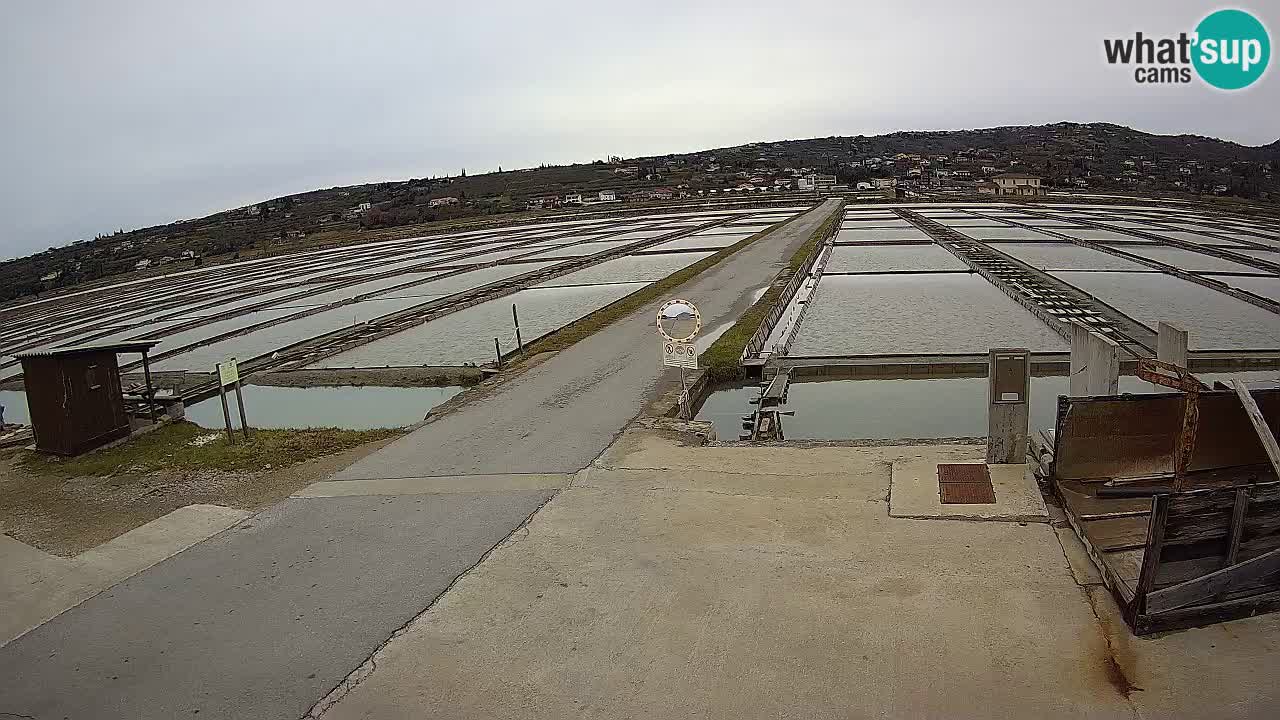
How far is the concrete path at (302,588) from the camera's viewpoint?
184 inches

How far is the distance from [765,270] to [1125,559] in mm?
20958

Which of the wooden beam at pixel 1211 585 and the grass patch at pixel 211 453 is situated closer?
the wooden beam at pixel 1211 585

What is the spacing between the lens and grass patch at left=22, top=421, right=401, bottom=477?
9477 mm

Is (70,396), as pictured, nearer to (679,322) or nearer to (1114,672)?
(679,322)

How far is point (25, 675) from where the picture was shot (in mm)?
4980

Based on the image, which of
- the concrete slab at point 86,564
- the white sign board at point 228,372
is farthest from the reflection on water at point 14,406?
the concrete slab at point 86,564

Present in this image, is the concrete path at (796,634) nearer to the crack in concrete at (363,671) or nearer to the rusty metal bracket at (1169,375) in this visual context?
the crack in concrete at (363,671)

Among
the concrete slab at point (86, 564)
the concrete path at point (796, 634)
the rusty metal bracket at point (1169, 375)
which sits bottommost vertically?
the concrete path at point (796, 634)

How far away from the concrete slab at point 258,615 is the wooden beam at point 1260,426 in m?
5.55

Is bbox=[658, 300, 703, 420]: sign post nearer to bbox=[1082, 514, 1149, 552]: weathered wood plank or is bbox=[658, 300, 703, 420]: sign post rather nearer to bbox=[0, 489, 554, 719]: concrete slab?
bbox=[0, 489, 554, 719]: concrete slab

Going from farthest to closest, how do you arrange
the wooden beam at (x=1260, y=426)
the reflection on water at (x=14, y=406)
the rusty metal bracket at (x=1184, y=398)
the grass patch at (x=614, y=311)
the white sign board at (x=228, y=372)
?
the grass patch at (x=614, y=311)
the reflection on water at (x=14, y=406)
the white sign board at (x=228, y=372)
the rusty metal bracket at (x=1184, y=398)
the wooden beam at (x=1260, y=426)

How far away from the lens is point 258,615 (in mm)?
5445

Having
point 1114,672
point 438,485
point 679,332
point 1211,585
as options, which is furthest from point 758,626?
point 679,332

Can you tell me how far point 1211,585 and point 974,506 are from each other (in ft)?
6.16
